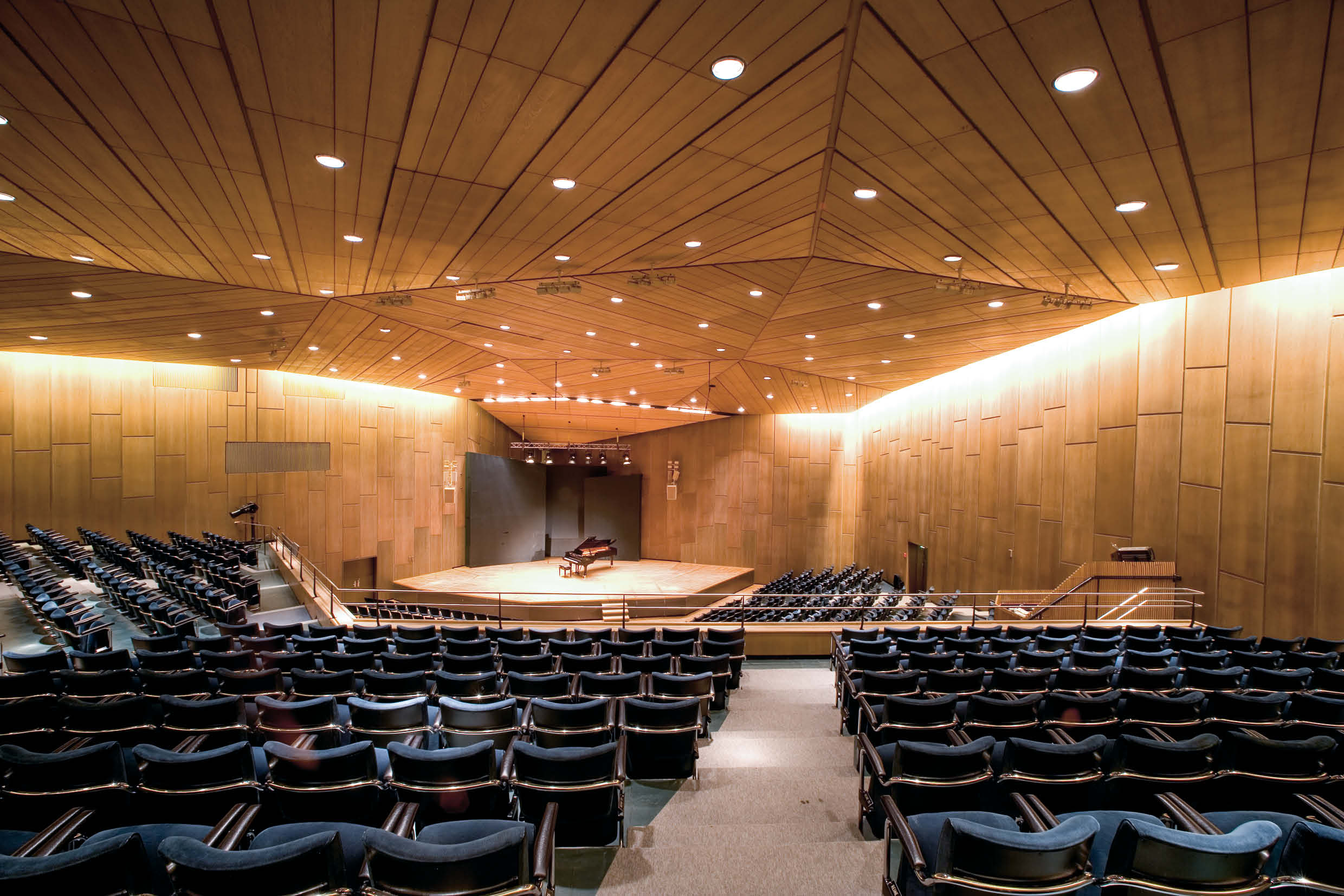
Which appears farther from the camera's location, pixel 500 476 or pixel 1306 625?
pixel 500 476

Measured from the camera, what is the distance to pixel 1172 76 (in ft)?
12.6

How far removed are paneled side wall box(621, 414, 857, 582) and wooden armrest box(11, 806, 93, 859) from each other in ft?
72.2

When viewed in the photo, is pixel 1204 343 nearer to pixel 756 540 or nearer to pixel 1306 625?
pixel 1306 625

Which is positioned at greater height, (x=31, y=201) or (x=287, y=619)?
(x=31, y=201)

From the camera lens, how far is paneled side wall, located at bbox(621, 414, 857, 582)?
23.5 metres

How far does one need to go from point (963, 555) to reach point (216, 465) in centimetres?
1817

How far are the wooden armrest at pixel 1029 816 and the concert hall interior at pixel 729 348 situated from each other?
2cm

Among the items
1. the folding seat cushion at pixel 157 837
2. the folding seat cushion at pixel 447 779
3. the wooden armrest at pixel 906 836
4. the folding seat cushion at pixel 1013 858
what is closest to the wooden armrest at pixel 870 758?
the wooden armrest at pixel 906 836

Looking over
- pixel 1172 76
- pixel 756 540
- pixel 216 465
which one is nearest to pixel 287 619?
pixel 216 465

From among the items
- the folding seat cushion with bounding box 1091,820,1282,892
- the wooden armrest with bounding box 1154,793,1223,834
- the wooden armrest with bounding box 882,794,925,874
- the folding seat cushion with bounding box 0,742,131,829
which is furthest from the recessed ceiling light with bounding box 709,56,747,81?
the folding seat cushion with bounding box 0,742,131,829

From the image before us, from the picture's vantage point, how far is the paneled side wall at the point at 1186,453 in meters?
7.64

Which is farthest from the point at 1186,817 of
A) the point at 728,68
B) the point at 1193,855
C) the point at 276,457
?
the point at 276,457

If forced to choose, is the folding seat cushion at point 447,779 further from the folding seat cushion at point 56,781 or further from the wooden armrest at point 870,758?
the wooden armrest at point 870,758

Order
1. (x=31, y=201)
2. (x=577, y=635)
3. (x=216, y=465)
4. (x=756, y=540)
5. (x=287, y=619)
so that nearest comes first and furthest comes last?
1. (x=31, y=201)
2. (x=577, y=635)
3. (x=287, y=619)
4. (x=216, y=465)
5. (x=756, y=540)
